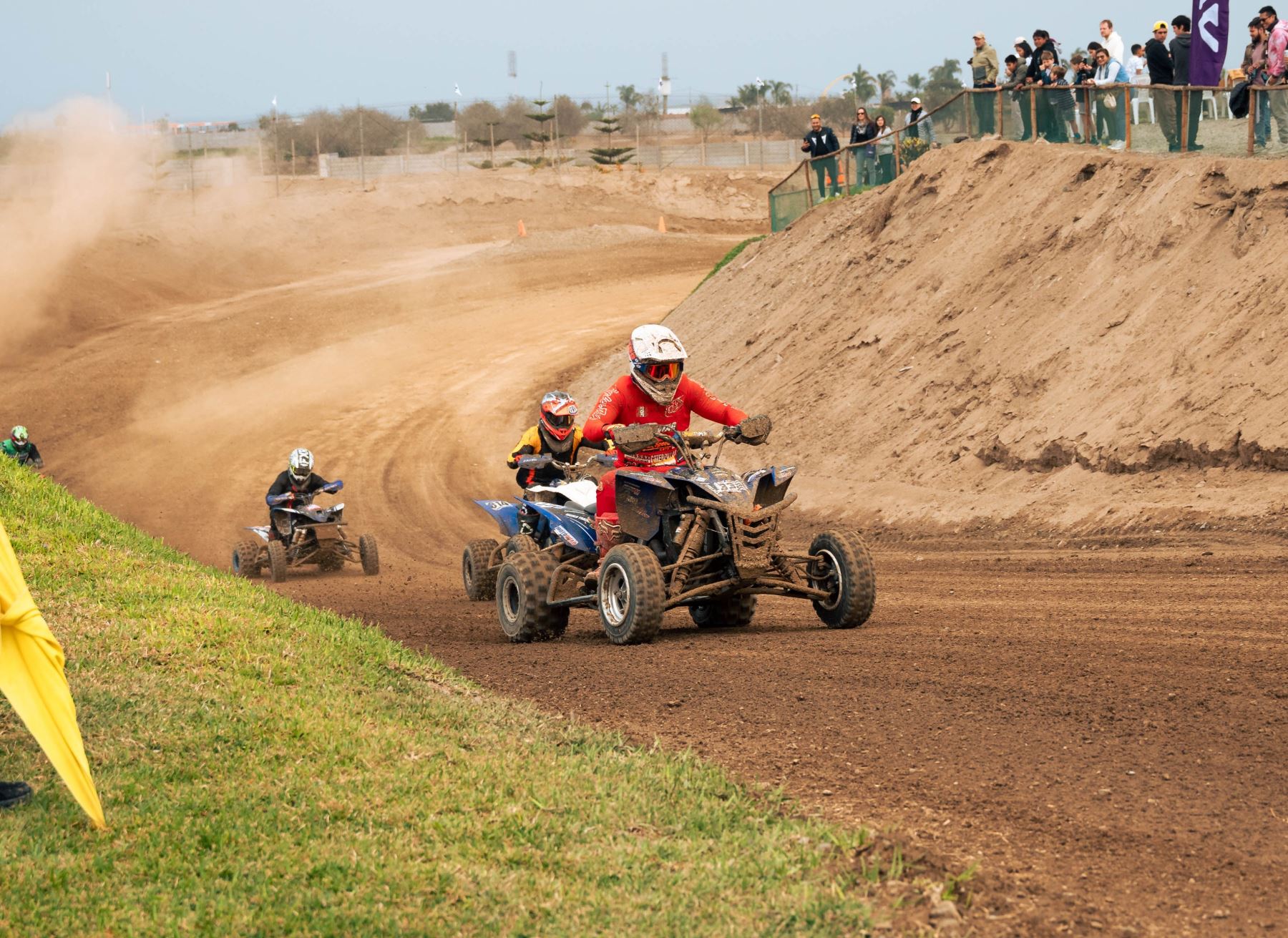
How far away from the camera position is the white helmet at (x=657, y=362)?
1030 cm

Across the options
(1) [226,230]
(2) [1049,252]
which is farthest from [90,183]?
(2) [1049,252]

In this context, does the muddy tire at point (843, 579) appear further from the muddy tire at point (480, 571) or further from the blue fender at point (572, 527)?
the muddy tire at point (480, 571)

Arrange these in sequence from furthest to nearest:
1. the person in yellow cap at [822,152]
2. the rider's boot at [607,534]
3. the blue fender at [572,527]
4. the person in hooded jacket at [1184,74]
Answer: the person in yellow cap at [822,152] < the person in hooded jacket at [1184,74] < the blue fender at [572,527] < the rider's boot at [607,534]

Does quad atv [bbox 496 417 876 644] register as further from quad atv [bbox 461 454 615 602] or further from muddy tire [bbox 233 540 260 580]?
muddy tire [bbox 233 540 260 580]

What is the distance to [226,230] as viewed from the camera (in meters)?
49.8

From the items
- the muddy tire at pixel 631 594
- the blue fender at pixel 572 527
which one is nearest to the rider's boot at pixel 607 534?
the blue fender at pixel 572 527

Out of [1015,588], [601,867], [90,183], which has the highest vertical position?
[90,183]

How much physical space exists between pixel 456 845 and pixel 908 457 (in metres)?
14.4

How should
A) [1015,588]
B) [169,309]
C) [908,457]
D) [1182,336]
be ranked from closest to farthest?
[1015,588], [1182,336], [908,457], [169,309]

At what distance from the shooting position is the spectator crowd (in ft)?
58.2

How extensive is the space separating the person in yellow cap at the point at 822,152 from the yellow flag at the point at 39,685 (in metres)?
24.7

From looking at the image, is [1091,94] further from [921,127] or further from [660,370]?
[660,370]

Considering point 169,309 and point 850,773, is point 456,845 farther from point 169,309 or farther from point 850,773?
point 169,309

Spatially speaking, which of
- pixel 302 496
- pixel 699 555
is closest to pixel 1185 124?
pixel 699 555
